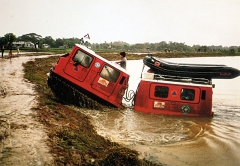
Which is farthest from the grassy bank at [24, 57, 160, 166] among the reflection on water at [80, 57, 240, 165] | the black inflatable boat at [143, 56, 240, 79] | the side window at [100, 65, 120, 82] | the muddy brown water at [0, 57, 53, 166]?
the black inflatable boat at [143, 56, 240, 79]

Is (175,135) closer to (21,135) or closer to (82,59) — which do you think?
(82,59)

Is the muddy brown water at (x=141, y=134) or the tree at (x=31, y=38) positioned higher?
the tree at (x=31, y=38)

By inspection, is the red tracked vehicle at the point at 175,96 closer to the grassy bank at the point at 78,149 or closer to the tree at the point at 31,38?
the grassy bank at the point at 78,149

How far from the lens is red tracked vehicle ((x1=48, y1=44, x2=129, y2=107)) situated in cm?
796

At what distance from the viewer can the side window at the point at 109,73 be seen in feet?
26.5

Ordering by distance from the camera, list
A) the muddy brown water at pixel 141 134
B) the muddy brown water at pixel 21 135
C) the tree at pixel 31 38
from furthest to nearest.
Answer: the tree at pixel 31 38
the muddy brown water at pixel 141 134
the muddy brown water at pixel 21 135

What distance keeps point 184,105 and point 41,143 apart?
578 cm

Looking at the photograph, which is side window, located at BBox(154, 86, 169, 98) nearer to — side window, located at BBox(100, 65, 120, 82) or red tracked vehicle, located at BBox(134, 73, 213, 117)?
red tracked vehicle, located at BBox(134, 73, 213, 117)

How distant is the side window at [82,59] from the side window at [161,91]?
283 centimetres

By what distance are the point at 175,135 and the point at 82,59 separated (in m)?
4.35

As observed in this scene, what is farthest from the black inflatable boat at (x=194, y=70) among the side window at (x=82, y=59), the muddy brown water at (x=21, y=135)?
the muddy brown water at (x=21, y=135)

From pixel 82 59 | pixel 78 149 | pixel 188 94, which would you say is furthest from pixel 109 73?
pixel 78 149

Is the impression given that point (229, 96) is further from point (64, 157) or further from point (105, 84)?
point (64, 157)

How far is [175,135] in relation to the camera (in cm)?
685
